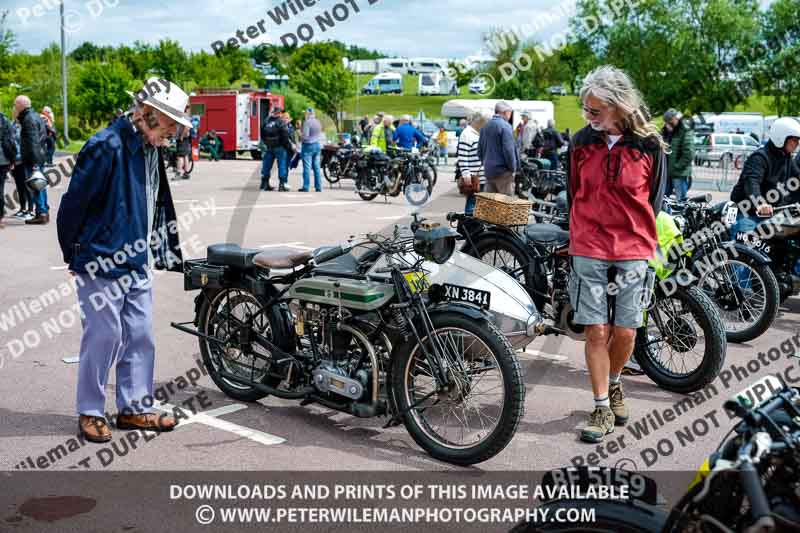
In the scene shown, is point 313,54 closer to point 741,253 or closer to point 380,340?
point 741,253

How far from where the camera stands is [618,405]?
525 centimetres

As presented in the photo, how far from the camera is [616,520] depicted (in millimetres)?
2268

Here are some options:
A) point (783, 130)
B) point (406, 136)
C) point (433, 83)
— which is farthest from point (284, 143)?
point (433, 83)

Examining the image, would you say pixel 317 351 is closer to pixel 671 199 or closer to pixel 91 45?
pixel 671 199

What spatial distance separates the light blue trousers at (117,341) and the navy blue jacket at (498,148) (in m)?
6.41

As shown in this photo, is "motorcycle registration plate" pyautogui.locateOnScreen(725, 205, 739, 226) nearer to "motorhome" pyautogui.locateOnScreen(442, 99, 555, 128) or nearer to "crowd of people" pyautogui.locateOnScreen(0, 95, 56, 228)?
"crowd of people" pyautogui.locateOnScreen(0, 95, 56, 228)

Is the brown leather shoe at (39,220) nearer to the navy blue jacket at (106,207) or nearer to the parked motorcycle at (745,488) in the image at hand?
the navy blue jacket at (106,207)

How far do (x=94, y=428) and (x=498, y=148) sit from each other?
22.6 feet

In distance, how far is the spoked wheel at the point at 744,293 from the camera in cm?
711

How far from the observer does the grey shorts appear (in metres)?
4.81

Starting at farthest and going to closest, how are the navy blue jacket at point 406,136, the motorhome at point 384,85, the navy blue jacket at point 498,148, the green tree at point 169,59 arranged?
the motorhome at point 384,85 → the green tree at point 169,59 → the navy blue jacket at point 406,136 → the navy blue jacket at point 498,148

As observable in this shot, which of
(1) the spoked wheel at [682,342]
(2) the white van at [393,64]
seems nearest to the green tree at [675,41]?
(1) the spoked wheel at [682,342]

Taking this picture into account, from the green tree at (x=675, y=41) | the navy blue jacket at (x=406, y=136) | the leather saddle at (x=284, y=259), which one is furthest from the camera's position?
the green tree at (x=675, y=41)

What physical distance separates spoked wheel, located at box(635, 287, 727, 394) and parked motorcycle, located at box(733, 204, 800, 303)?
7.76ft
